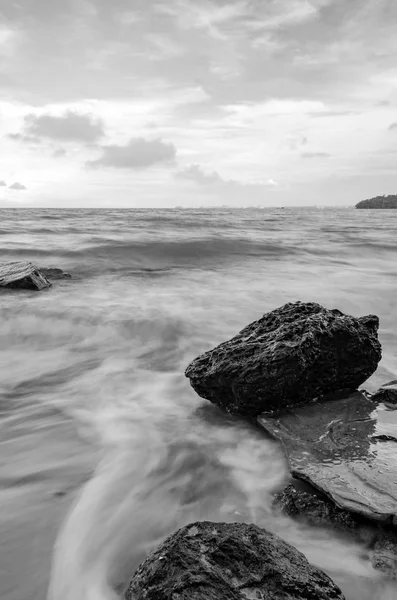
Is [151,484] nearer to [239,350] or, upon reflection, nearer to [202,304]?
[239,350]

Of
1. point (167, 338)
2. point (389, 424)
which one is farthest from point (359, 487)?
point (167, 338)

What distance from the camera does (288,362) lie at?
11.5 feet


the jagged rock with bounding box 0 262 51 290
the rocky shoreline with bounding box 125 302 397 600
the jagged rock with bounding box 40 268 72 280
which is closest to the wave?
the jagged rock with bounding box 40 268 72 280

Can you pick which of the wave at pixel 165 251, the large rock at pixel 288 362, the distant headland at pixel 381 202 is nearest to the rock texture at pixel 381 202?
the distant headland at pixel 381 202

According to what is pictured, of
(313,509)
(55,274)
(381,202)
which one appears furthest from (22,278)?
(381,202)

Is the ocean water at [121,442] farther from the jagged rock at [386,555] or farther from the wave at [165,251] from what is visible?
the wave at [165,251]

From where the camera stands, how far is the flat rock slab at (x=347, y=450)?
2475 millimetres

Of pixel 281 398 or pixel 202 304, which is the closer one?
pixel 281 398

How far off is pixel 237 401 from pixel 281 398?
0.34 meters

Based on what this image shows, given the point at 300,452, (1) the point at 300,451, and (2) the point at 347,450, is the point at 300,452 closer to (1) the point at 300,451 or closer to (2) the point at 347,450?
(1) the point at 300,451

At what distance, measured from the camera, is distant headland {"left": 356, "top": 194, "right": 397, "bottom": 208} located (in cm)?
10962

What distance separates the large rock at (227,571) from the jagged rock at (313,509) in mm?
574

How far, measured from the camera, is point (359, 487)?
2.56 m

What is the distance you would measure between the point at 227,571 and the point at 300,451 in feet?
4.33
